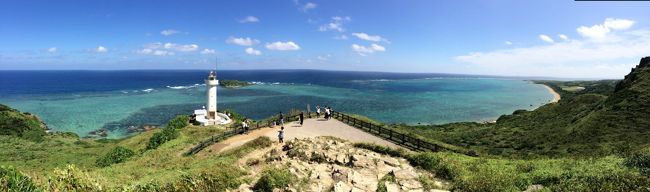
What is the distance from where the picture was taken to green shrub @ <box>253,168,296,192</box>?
44.6 feet

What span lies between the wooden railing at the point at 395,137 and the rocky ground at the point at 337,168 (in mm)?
3381

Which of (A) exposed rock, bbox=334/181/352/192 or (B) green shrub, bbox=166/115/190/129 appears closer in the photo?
(A) exposed rock, bbox=334/181/352/192

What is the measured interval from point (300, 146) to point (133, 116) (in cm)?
5353

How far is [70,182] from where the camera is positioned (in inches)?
445

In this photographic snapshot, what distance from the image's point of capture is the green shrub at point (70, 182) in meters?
11.2

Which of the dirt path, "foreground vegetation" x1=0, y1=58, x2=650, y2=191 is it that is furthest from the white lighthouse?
the dirt path

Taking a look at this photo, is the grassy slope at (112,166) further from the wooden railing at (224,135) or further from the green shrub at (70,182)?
the green shrub at (70,182)

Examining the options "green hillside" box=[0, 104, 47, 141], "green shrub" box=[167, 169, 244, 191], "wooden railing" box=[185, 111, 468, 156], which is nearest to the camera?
"green shrub" box=[167, 169, 244, 191]

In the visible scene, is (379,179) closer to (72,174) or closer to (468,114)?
(72,174)

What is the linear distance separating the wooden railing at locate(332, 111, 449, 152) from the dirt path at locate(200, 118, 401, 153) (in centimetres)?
55

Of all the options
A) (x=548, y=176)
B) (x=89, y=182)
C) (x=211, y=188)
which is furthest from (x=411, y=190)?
(x=89, y=182)

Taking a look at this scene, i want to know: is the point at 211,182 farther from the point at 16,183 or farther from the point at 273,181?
the point at 16,183

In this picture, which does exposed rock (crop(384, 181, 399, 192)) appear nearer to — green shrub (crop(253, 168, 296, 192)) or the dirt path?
green shrub (crop(253, 168, 296, 192))

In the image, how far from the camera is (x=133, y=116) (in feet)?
210
